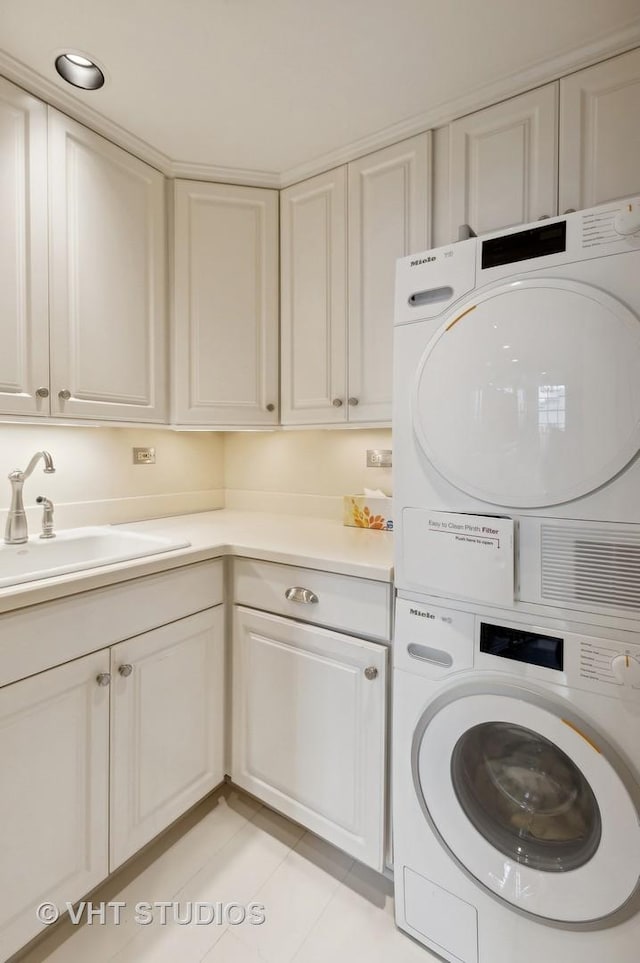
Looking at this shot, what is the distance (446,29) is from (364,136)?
0.42m

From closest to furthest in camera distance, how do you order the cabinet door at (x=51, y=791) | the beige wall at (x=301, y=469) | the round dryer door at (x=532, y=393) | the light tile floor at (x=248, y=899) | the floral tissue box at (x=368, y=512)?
the round dryer door at (x=532, y=393), the cabinet door at (x=51, y=791), the light tile floor at (x=248, y=899), the floral tissue box at (x=368, y=512), the beige wall at (x=301, y=469)

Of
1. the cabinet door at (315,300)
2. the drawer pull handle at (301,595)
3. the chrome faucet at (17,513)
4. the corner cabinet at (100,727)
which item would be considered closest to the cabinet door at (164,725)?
the corner cabinet at (100,727)

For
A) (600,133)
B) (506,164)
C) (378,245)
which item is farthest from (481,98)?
(378,245)

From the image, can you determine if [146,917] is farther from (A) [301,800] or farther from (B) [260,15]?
(B) [260,15]

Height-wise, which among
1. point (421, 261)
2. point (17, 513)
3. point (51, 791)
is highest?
point (421, 261)

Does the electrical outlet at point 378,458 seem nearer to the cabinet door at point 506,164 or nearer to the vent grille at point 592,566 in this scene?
the cabinet door at point 506,164

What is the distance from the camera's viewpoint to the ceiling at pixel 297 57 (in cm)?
111

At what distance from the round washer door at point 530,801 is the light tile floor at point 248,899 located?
16.9 inches

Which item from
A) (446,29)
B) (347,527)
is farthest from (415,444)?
(446,29)

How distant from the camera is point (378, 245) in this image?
1542mm

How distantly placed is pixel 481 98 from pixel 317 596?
61.5 inches

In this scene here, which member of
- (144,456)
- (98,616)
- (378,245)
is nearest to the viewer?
(98,616)

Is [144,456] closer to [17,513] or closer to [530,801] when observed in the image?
[17,513]

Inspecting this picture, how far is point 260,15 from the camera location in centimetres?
112
